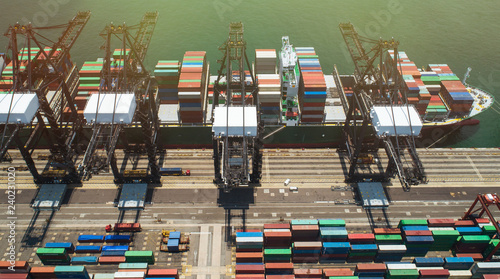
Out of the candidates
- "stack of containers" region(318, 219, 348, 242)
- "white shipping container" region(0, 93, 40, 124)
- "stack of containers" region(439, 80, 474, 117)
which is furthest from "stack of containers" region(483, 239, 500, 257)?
"white shipping container" region(0, 93, 40, 124)

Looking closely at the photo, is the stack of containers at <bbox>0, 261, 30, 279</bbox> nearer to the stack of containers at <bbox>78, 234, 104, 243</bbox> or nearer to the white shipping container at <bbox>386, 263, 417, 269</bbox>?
the stack of containers at <bbox>78, 234, 104, 243</bbox>

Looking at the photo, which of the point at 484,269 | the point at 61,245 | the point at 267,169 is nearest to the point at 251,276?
the point at 267,169

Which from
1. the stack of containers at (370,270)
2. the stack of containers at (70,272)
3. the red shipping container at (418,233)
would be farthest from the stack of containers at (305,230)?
the stack of containers at (70,272)

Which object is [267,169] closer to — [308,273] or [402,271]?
[308,273]

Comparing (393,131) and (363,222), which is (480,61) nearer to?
(393,131)

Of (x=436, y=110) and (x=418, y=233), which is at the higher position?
(x=436, y=110)

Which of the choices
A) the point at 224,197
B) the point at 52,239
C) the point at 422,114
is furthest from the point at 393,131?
the point at 52,239

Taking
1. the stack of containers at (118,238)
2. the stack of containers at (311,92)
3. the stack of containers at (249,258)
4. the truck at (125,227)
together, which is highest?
the stack of containers at (311,92)

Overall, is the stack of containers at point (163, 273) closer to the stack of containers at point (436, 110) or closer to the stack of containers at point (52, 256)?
the stack of containers at point (52, 256)
